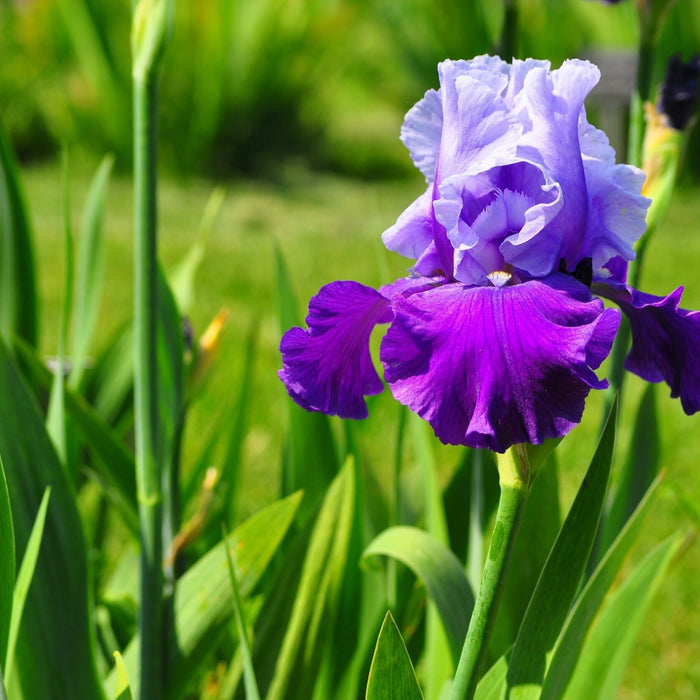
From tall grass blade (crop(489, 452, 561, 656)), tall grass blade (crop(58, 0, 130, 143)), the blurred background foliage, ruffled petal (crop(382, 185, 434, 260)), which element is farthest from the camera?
the blurred background foliage

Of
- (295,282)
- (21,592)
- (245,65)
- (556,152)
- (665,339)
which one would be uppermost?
(556,152)

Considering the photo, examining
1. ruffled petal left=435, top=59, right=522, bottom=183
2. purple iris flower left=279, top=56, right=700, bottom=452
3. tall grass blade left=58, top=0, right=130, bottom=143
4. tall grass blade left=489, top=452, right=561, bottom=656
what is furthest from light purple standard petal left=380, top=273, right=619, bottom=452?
tall grass blade left=58, top=0, right=130, bottom=143

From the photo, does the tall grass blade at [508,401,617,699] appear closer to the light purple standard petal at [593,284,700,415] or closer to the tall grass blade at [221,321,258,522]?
the light purple standard petal at [593,284,700,415]

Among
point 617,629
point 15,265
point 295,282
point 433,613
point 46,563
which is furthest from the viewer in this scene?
point 295,282

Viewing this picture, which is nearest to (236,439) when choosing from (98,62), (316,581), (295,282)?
(316,581)

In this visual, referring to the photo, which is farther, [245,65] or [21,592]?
[245,65]

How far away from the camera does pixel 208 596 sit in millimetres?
849

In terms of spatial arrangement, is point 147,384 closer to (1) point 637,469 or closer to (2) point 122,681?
(2) point 122,681

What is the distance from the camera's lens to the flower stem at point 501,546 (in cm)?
54

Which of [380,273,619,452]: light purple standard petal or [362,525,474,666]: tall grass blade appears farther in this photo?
[362,525,474,666]: tall grass blade

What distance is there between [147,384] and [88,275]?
410mm

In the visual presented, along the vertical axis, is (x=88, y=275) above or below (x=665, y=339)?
below

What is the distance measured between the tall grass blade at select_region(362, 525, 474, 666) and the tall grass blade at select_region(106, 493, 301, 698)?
11 cm

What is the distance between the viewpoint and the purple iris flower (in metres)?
0.49
